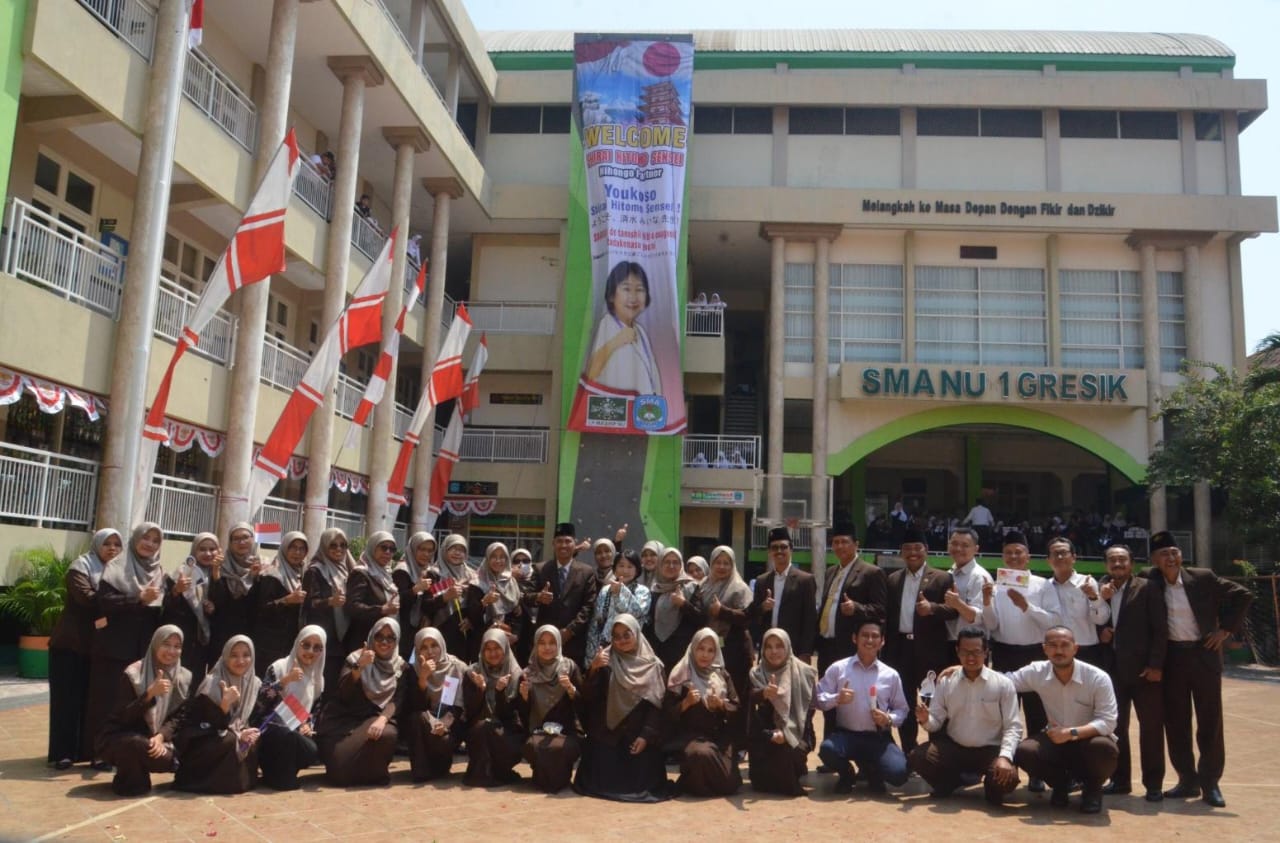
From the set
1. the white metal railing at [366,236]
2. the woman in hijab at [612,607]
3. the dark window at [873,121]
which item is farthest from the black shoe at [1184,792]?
the dark window at [873,121]

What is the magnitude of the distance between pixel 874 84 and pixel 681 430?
9.38m

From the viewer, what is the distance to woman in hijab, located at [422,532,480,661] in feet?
26.6

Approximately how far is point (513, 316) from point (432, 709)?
17817 mm

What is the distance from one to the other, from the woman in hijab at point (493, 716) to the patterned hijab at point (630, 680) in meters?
0.67

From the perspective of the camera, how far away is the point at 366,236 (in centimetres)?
1947

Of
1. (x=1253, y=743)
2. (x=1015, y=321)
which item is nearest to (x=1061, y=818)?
(x=1253, y=743)

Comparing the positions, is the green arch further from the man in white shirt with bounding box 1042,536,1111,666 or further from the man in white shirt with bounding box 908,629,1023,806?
the man in white shirt with bounding box 908,629,1023,806

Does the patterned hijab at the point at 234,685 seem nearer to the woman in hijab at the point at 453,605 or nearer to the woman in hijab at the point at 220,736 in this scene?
the woman in hijab at the point at 220,736

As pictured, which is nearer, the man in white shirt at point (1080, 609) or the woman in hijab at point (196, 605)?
the woman in hijab at point (196, 605)

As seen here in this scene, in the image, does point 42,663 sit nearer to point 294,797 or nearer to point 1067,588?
point 294,797

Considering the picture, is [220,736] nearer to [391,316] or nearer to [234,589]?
[234,589]

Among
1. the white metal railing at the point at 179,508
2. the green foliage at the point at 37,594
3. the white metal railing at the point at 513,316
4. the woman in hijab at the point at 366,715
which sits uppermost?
the white metal railing at the point at 513,316

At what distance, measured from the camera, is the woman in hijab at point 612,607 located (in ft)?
25.9

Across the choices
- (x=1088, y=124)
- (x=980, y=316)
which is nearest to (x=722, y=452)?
(x=980, y=316)
